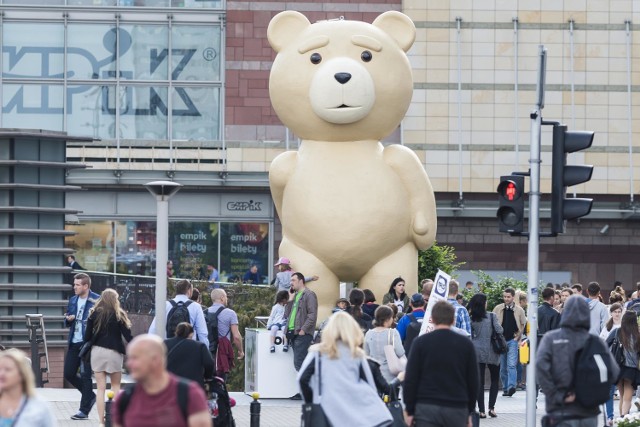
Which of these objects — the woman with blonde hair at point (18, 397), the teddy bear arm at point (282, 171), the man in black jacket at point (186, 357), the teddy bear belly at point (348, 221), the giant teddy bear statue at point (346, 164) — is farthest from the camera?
the teddy bear arm at point (282, 171)

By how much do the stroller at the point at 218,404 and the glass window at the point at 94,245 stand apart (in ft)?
82.0

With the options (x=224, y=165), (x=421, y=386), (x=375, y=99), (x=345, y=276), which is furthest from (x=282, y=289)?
(x=224, y=165)

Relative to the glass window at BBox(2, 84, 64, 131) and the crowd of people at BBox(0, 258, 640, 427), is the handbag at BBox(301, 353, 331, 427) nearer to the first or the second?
the crowd of people at BBox(0, 258, 640, 427)

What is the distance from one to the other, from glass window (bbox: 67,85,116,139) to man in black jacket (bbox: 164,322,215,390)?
1004 inches

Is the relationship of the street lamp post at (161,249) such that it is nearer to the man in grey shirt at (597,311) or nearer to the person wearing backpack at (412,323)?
the person wearing backpack at (412,323)

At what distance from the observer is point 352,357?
11.1 m

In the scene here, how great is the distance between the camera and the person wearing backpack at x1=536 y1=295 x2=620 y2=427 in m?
10.6

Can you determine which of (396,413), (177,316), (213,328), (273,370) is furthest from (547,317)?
(396,413)

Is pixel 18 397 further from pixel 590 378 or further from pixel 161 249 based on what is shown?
pixel 161 249

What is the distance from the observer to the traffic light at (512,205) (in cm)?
1455

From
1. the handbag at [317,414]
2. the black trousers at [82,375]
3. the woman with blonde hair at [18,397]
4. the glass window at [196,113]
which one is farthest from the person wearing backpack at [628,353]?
the glass window at [196,113]

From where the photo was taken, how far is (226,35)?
3819 cm

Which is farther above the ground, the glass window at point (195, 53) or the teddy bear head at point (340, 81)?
the glass window at point (195, 53)

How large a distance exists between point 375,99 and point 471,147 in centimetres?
1903
